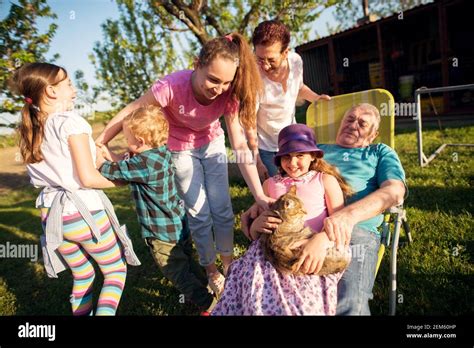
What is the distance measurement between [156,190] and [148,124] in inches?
17.8

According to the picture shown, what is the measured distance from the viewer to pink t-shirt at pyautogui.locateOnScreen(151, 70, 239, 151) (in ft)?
7.99

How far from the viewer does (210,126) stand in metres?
2.78

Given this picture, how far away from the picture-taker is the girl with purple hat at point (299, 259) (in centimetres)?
177

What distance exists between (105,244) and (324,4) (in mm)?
8098

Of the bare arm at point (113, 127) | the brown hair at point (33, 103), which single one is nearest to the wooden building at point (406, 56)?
the bare arm at point (113, 127)

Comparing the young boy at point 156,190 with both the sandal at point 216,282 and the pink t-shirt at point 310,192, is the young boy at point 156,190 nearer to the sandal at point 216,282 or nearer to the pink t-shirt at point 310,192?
the sandal at point 216,282

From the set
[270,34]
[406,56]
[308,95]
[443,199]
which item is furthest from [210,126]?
[406,56]

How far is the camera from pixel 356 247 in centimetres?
213

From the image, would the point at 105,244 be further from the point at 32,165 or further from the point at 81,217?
the point at 32,165

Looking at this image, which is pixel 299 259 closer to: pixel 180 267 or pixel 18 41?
pixel 180 267

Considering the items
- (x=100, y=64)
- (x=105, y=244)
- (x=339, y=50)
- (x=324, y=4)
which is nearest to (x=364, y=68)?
(x=339, y=50)

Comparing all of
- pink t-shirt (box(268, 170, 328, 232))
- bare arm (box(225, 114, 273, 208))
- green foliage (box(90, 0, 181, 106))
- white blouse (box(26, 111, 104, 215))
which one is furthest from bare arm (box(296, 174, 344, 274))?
green foliage (box(90, 0, 181, 106))

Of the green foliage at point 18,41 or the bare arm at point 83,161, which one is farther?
the green foliage at point 18,41

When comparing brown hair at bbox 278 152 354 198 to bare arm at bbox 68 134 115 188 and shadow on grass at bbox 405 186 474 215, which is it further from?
shadow on grass at bbox 405 186 474 215
